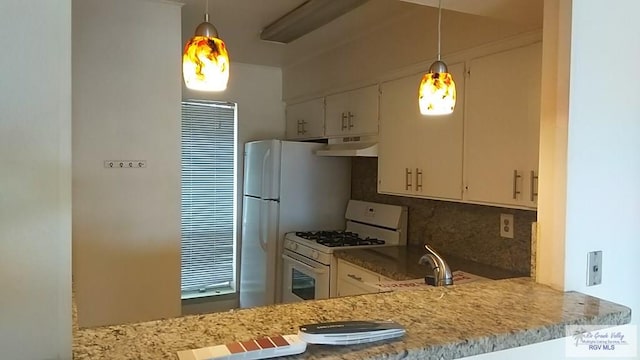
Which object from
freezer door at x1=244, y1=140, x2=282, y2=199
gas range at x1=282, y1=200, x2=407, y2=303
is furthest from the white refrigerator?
gas range at x1=282, y1=200, x2=407, y2=303

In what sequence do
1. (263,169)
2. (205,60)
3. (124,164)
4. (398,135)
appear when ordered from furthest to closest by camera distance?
(263,169) < (398,135) < (124,164) < (205,60)

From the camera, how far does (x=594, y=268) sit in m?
1.45

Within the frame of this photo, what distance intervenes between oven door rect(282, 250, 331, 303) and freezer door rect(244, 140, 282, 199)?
56cm

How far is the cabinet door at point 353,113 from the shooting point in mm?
3422

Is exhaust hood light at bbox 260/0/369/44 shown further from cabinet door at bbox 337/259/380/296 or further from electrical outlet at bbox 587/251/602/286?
electrical outlet at bbox 587/251/602/286

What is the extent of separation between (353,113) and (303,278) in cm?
135

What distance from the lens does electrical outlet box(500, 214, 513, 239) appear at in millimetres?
2672

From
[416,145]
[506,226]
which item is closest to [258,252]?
[416,145]

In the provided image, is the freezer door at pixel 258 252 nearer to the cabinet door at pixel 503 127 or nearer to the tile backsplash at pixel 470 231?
the tile backsplash at pixel 470 231

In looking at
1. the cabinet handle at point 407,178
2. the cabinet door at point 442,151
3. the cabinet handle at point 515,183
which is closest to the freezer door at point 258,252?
the cabinet handle at point 407,178

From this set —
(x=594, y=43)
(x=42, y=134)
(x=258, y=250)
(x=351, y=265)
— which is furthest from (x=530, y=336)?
(x=258, y=250)

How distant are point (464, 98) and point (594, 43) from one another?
47.0 inches

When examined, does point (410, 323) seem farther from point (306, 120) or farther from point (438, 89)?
point (306, 120)

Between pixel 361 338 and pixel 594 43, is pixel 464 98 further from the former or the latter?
pixel 361 338
